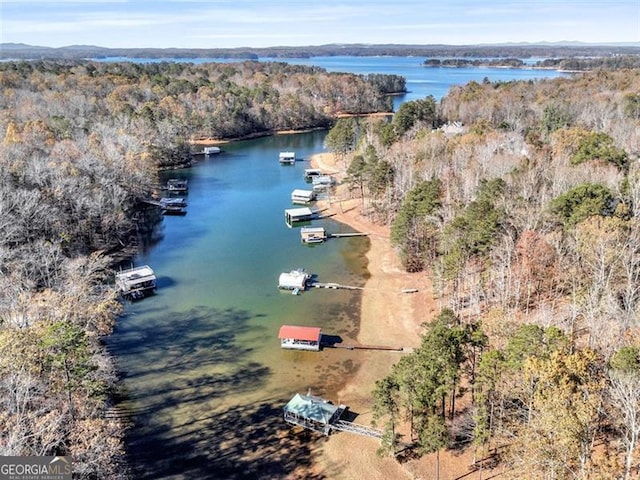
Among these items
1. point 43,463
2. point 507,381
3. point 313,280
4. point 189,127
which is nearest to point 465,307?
point 313,280

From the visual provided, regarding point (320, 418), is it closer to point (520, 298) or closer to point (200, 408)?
point (200, 408)

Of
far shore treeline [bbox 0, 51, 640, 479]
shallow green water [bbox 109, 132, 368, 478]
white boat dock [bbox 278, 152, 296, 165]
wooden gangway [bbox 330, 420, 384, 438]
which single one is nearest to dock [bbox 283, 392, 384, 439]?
wooden gangway [bbox 330, 420, 384, 438]

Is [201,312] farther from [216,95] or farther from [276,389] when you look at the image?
[216,95]

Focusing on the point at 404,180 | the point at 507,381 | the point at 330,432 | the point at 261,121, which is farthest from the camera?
the point at 261,121

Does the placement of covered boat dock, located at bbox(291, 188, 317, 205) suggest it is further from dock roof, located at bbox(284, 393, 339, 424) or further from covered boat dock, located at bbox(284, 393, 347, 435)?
covered boat dock, located at bbox(284, 393, 347, 435)

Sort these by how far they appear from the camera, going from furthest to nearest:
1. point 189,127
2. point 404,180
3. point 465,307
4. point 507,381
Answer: point 189,127 < point 404,180 < point 465,307 < point 507,381

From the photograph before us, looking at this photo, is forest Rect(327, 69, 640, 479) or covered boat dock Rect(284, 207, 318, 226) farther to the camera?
covered boat dock Rect(284, 207, 318, 226)
